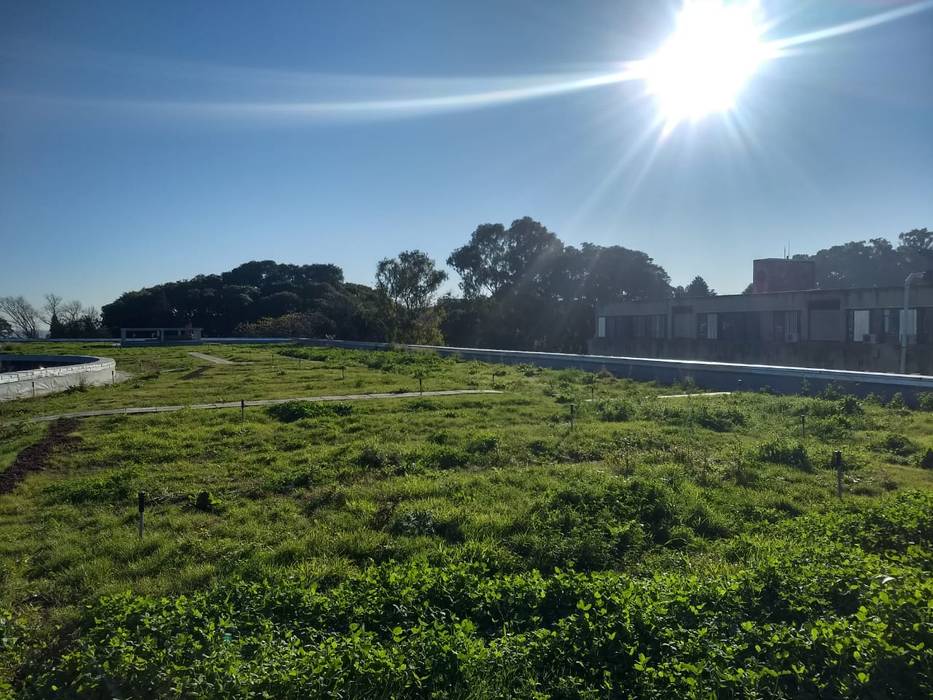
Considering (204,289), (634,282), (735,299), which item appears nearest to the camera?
(735,299)

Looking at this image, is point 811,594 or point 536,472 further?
point 536,472

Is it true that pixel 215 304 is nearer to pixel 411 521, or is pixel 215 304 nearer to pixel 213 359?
pixel 213 359

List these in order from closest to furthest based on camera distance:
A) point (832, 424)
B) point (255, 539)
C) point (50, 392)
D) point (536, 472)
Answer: point (255, 539)
point (536, 472)
point (832, 424)
point (50, 392)

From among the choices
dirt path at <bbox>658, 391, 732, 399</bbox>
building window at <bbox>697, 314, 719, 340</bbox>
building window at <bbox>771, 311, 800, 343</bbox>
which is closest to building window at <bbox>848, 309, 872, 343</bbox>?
building window at <bbox>771, 311, 800, 343</bbox>

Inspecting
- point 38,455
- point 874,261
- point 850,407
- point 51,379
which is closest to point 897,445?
point 850,407

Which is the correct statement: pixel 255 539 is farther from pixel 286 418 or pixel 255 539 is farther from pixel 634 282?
pixel 634 282

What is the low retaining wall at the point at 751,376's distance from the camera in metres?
16.5

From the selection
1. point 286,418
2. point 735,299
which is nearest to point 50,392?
point 286,418

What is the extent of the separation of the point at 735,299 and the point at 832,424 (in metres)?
21.0

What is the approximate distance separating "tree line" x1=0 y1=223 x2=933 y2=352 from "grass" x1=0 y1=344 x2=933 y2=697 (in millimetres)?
33765

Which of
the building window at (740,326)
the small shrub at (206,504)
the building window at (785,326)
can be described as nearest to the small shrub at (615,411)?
the small shrub at (206,504)

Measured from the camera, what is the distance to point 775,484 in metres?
8.31

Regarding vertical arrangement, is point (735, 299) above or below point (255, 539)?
above

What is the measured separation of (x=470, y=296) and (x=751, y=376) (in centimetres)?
3844
